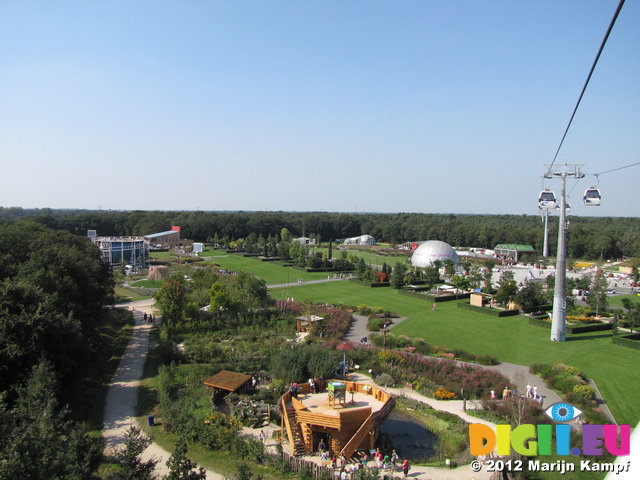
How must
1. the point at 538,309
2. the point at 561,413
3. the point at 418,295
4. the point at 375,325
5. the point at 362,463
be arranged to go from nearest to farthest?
1. the point at 362,463
2. the point at 561,413
3. the point at 375,325
4. the point at 538,309
5. the point at 418,295

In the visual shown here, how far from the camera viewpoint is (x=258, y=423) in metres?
16.4

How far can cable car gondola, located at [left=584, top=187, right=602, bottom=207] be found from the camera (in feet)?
67.6

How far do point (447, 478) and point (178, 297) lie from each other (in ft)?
68.3

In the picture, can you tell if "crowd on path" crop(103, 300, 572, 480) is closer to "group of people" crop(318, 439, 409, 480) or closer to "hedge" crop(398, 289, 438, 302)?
"group of people" crop(318, 439, 409, 480)

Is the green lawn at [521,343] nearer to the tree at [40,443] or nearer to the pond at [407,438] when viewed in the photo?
the pond at [407,438]

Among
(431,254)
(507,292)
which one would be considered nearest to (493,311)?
(507,292)

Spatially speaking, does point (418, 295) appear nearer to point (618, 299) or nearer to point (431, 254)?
point (431, 254)

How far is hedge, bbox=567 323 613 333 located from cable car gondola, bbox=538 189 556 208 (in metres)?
9.13

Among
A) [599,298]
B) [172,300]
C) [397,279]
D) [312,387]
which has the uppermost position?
[599,298]

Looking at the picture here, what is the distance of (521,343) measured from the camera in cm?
2734

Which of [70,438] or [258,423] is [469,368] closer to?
[258,423]

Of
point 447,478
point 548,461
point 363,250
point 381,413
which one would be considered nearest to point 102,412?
point 381,413

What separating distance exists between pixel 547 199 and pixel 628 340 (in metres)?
9.92

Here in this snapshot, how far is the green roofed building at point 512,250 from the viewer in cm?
7581
